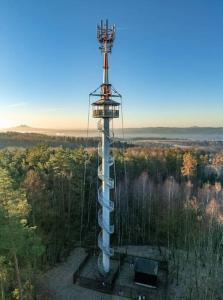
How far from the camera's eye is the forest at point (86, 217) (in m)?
12.7

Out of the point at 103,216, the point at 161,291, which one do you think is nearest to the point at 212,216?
the point at 161,291

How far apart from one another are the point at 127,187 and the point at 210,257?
39.2ft

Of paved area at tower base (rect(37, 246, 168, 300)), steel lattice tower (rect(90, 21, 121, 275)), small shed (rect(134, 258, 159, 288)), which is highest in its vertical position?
steel lattice tower (rect(90, 21, 121, 275))

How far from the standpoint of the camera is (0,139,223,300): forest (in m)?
12.7

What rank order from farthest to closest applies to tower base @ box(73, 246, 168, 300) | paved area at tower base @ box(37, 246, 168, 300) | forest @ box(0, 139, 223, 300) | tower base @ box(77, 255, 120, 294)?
tower base @ box(77, 255, 120, 294), tower base @ box(73, 246, 168, 300), paved area at tower base @ box(37, 246, 168, 300), forest @ box(0, 139, 223, 300)

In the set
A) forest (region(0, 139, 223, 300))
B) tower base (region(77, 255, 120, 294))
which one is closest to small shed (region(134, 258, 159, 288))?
tower base (region(77, 255, 120, 294))

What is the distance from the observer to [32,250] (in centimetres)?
1198

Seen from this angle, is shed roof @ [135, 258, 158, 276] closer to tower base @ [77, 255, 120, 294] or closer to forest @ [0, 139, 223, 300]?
Answer: tower base @ [77, 255, 120, 294]

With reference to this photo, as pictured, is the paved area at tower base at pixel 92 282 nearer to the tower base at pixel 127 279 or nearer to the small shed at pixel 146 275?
the tower base at pixel 127 279

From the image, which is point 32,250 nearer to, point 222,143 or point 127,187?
point 127,187

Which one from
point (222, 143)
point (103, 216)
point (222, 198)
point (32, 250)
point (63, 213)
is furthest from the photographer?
point (222, 143)

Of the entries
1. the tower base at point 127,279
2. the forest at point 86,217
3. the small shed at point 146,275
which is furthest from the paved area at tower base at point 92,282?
the forest at point 86,217

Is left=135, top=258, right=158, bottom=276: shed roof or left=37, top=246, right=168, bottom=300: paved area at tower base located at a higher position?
left=135, top=258, right=158, bottom=276: shed roof

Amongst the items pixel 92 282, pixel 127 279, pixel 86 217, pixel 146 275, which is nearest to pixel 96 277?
→ pixel 92 282
